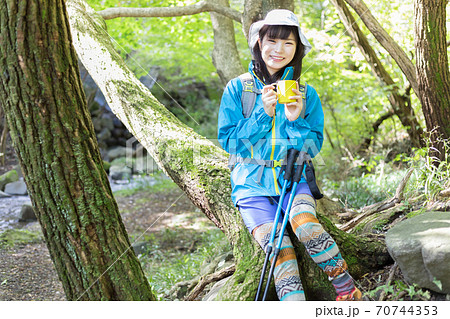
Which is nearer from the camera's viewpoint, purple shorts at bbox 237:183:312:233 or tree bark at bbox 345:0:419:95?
purple shorts at bbox 237:183:312:233

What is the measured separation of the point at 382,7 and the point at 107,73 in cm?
496

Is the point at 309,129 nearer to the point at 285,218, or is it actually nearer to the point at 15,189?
the point at 285,218

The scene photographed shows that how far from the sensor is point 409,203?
3801mm

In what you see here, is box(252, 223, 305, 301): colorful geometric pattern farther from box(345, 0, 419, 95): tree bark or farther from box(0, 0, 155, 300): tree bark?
box(345, 0, 419, 95): tree bark

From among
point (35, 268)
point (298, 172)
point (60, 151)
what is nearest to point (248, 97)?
point (298, 172)

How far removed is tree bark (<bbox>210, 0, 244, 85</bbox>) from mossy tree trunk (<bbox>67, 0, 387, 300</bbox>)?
1800 mm

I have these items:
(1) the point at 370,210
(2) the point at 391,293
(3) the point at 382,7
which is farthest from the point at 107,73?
(3) the point at 382,7

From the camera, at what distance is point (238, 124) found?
8.89 ft

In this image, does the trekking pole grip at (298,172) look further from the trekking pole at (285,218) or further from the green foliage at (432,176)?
the green foliage at (432,176)

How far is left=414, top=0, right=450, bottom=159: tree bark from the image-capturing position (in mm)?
4055

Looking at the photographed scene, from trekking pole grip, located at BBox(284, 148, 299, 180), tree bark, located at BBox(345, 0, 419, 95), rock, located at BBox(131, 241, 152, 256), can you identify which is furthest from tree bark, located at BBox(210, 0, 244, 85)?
trekking pole grip, located at BBox(284, 148, 299, 180)

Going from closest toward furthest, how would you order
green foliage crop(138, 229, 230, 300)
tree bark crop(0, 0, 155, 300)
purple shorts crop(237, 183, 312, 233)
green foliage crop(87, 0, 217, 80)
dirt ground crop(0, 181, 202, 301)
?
tree bark crop(0, 0, 155, 300), purple shorts crop(237, 183, 312, 233), dirt ground crop(0, 181, 202, 301), green foliage crop(138, 229, 230, 300), green foliage crop(87, 0, 217, 80)

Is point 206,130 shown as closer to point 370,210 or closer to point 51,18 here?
point 370,210

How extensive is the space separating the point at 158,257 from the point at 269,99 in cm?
434
